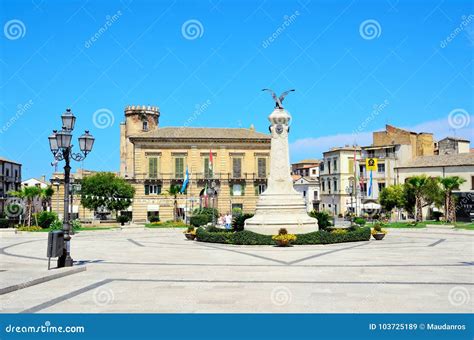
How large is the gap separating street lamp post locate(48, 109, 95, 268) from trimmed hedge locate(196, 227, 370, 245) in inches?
380

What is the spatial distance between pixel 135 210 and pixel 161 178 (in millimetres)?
5054

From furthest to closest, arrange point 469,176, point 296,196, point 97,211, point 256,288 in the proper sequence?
point 97,211 → point 469,176 → point 296,196 → point 256,288

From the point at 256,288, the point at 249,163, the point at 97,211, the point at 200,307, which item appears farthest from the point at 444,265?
the point at 97,211

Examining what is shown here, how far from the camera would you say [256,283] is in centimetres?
1178

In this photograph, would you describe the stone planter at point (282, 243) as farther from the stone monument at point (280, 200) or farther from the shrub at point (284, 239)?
the stone monument at point (280, 200)

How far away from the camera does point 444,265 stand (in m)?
15.4

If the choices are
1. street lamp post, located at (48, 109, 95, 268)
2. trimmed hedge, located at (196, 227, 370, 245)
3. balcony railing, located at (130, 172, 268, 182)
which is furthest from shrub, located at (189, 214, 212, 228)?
street lamp post, located at (48, 109, 95, 268)

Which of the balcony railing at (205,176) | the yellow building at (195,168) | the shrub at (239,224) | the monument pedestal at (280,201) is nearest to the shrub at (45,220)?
the shrub at (239,224)

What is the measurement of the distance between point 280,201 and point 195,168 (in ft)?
134

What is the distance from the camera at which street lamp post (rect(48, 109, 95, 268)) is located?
566 inches

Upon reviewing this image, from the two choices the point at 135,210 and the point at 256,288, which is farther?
the point at 135,210

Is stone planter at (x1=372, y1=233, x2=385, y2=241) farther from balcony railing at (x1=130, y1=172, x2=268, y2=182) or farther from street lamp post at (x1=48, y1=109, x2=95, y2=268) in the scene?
balcony railing at (x1=130, y1=172, x2=268, y2=182)

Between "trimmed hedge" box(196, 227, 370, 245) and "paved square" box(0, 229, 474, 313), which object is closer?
"paved square" box(0, 229, 474, 313)

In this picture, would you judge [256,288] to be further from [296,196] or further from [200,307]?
[296,196]
